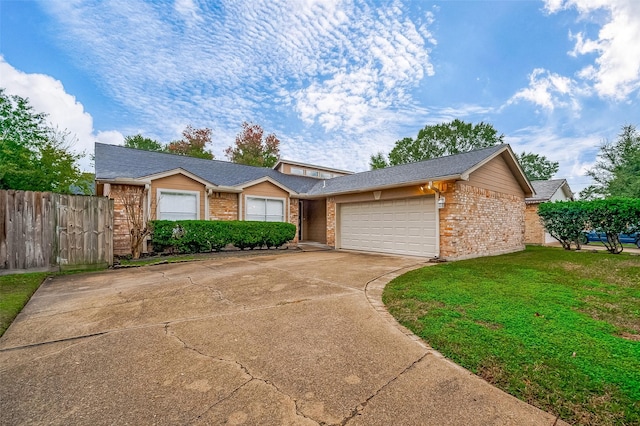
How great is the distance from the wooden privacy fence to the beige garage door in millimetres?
8567

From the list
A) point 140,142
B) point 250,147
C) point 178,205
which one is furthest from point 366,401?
point 140,142

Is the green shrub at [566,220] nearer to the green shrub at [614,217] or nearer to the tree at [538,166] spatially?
the green shrub at [614,217]

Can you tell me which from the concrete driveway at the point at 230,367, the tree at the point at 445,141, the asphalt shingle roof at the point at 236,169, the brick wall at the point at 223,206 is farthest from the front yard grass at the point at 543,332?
the tree at the point at 445,141

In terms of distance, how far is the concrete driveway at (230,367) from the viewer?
1.87m

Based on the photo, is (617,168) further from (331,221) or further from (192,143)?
(192,143)

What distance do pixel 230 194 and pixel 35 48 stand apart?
8510 millimetres

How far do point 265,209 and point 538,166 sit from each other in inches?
1558

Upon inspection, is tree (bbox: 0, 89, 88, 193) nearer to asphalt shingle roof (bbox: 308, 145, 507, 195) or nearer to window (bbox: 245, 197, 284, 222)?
window (bbox: 245, 197, 284, 222)

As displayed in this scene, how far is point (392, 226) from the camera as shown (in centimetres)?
1063

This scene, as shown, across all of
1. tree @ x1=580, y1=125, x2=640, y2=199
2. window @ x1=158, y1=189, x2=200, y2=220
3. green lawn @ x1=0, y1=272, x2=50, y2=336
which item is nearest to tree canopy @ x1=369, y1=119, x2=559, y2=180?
tree @ x1=580, y1=125, x2=640, y2=199

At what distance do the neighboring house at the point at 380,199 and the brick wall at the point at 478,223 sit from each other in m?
0.03

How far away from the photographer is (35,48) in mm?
10062

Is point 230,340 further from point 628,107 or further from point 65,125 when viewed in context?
point 628,107

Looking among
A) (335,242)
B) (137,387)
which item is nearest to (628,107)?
(335,242)
